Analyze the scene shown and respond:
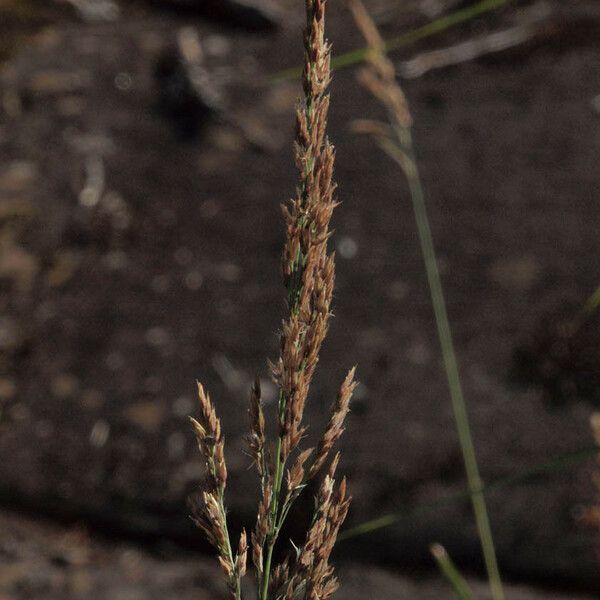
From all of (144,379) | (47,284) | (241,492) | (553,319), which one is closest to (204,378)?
(144,379)

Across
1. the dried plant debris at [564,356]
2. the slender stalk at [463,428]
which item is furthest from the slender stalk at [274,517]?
the dried plant debris at [564,356]

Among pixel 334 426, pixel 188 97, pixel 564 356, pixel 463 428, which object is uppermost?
pixel 334 426

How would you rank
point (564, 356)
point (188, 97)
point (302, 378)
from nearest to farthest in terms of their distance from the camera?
point (302, 378)
point (564, 356)
point (188, 97)

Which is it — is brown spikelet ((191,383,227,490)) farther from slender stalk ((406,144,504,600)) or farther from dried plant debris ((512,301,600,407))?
dried plant debris ((512,301,600,407))

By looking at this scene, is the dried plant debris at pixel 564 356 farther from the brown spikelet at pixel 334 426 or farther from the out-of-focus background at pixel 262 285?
the brown spikelet at pixel 334 426

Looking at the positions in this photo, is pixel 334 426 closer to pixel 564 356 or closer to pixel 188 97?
pixel 564 356

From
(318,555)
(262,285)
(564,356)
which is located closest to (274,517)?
(318,555)

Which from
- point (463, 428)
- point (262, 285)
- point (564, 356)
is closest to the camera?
point (463, 428)
